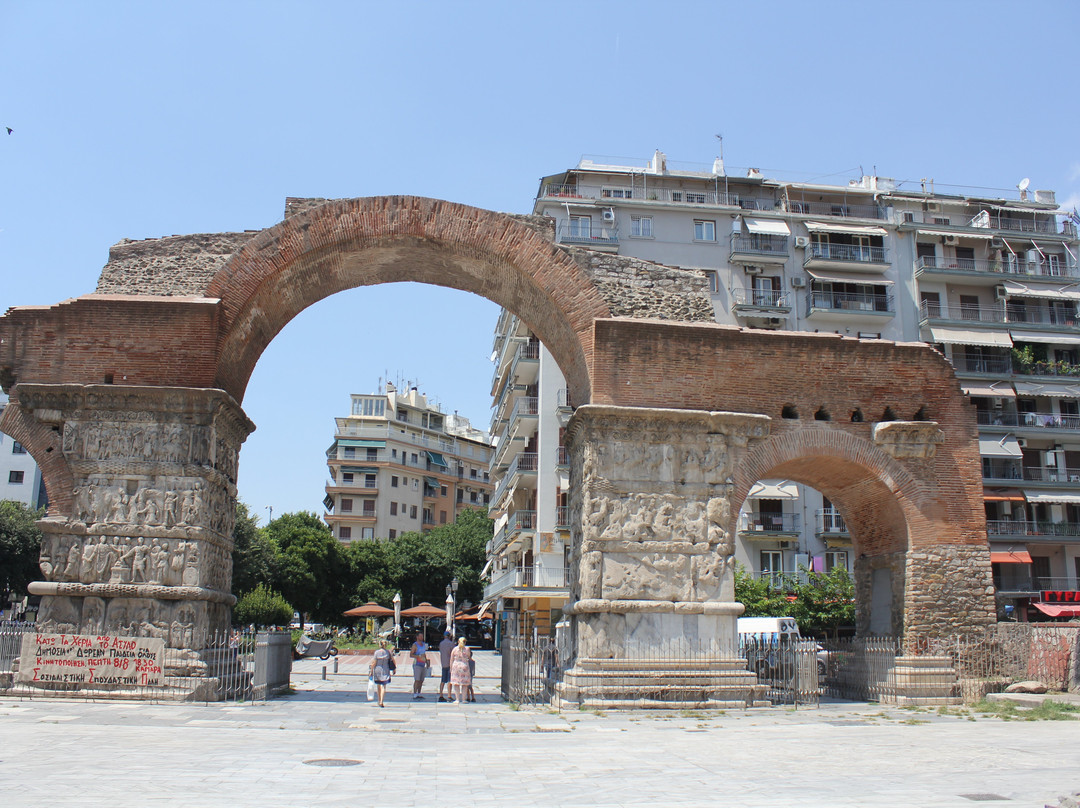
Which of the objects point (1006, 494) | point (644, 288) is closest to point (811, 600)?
point (1006, 494)

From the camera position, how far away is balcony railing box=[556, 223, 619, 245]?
1388 inches

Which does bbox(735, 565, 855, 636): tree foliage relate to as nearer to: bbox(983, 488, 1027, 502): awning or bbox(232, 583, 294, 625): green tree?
bbox(983, 488, 1027, 502): awning

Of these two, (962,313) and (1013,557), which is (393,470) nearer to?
(962,313)

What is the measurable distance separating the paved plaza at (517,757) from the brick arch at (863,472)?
2.93 m

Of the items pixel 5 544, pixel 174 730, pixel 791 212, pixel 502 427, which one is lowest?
pixel 174 730

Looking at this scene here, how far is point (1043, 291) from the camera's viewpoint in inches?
1476

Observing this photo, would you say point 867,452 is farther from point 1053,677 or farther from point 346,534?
point 346,534

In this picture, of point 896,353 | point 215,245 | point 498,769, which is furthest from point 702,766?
point 215,245

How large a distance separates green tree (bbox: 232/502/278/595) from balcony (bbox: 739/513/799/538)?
1935 cm

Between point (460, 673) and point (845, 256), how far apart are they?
28151 mm

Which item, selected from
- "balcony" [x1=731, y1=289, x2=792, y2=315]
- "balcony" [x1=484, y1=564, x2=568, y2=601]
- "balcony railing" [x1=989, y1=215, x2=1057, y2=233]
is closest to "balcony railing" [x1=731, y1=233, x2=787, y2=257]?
"balcony" [x1=731, y1=289, x2=792, y2=315]

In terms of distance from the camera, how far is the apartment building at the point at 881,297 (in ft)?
114

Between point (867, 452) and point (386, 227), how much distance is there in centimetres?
822

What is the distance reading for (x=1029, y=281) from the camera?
3800 cm
